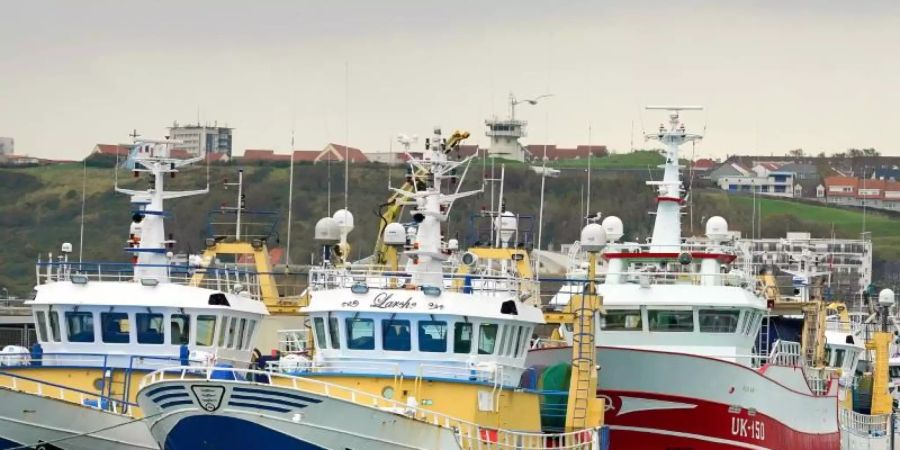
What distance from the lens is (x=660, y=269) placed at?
189 ft

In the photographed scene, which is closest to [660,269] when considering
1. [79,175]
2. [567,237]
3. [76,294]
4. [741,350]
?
[741,350]

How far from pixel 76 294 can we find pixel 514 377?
9478 mm

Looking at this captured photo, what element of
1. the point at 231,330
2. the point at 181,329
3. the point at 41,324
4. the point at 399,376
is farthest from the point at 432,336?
the point at 41,324

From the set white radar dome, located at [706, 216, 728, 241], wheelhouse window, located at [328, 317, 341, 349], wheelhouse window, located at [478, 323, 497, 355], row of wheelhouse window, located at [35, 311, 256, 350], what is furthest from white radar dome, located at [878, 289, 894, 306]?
wheelhouse window, located at [328, 317, 341, 349]

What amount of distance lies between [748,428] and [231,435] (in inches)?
757

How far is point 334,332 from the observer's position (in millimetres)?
45156

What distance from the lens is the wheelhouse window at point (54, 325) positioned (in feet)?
158

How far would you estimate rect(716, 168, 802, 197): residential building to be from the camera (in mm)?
175075

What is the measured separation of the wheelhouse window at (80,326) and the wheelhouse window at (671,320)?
48.9 feet

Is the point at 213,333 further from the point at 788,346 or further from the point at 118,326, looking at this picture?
the point at 788,346

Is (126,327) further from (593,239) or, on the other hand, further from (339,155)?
(339,155)

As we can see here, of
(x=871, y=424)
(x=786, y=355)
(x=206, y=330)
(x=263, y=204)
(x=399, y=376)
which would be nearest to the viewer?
(x=399, y=376)

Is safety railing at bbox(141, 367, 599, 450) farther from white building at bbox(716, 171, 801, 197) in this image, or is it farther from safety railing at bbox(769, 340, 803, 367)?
white building at bbox(716, 171, 801, 197)

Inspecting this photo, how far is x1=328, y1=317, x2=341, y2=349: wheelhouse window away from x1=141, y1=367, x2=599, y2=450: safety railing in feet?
4.63
